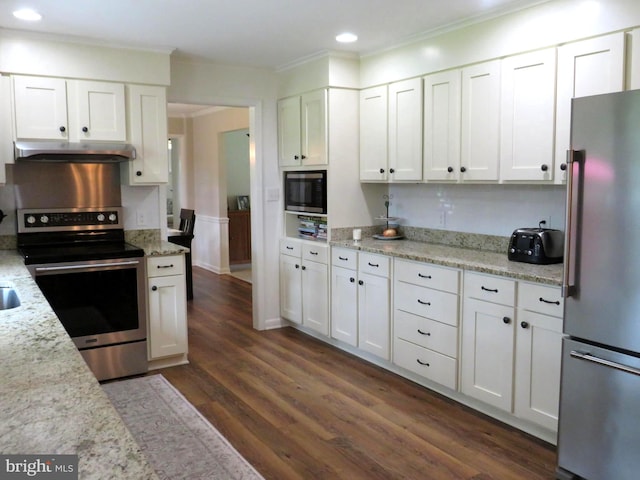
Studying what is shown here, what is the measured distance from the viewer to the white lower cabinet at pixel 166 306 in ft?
13.3

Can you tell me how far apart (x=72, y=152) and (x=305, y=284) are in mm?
2135

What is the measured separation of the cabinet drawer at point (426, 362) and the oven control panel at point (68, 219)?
2.38 metres

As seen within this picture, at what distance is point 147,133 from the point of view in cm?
426

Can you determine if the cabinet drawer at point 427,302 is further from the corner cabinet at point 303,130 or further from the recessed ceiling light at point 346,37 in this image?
the recessed ceiling light at point 346,37

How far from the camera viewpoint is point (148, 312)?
4082 mm

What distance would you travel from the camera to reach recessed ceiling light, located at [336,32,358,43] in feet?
13.0

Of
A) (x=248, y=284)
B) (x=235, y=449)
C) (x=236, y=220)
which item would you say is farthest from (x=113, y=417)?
→ (x=236, y=220)

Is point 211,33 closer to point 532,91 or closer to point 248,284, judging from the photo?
point 532,91

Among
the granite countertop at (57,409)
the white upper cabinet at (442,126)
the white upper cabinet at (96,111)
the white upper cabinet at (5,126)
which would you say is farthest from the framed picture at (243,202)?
the granite countertop at (57,409)

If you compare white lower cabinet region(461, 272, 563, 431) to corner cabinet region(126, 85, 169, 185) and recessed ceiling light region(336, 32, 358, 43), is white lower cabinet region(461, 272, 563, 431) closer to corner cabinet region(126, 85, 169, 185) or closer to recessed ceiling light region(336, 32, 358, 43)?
recessed ceiling light region(336, 32, 358, 43)

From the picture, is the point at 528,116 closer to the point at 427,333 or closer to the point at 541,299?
the point at 541,299

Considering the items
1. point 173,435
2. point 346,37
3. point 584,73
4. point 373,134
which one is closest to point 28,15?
point 346,37

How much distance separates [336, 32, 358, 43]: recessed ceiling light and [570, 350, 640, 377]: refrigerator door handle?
259cm

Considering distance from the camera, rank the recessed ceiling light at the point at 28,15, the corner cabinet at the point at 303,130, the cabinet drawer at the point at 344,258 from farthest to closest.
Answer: the corner cabinet at the point at 303,130 < the cabinet drawer at the point at 344,258 < the recessed ceiling light at the point at 28,15
